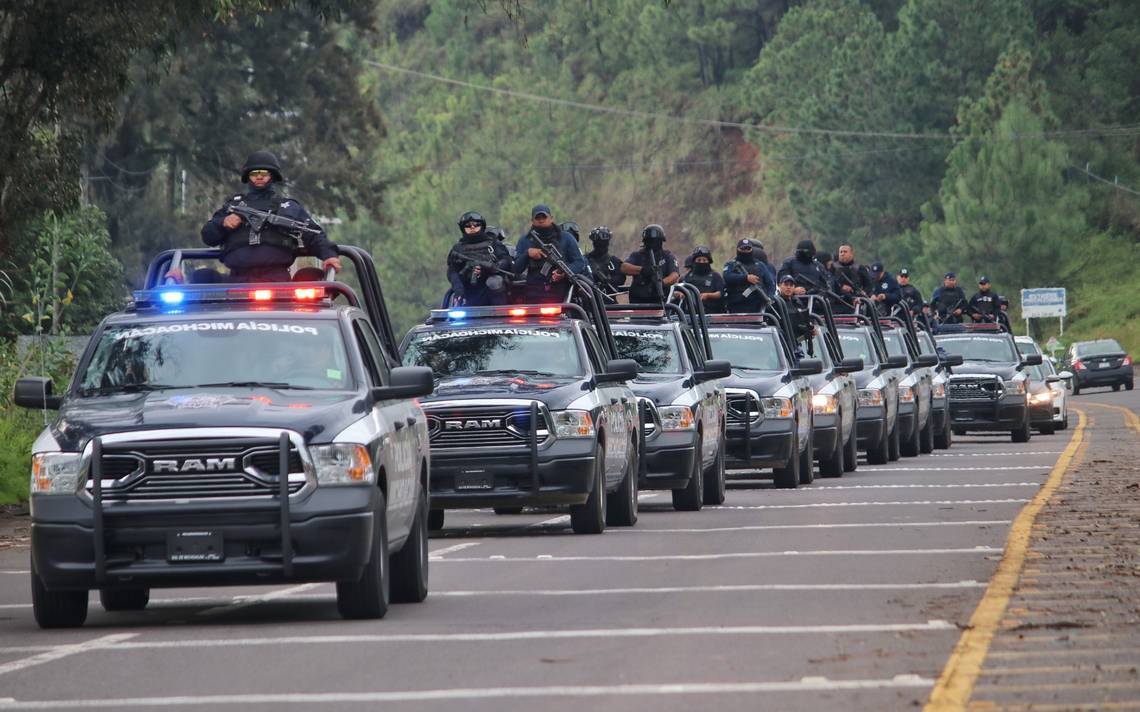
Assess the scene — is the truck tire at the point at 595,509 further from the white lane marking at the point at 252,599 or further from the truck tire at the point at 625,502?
the white lane marking at the point at 252,599

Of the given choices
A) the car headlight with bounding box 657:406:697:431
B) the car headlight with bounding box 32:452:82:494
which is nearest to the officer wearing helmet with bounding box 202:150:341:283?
the car headlight with bounding box 32:452:82:494

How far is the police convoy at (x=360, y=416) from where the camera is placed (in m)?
12.1

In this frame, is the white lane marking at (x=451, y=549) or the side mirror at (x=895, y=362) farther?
the side mirror at (x=895, y=362)

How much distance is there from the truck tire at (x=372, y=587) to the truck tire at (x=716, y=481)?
11149 mm

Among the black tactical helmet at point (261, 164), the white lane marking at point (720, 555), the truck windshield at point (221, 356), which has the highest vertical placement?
the black tactical helmet at point (261, 164)

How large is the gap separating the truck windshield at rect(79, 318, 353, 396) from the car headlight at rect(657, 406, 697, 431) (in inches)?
355

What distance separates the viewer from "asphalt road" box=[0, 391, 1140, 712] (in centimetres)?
959

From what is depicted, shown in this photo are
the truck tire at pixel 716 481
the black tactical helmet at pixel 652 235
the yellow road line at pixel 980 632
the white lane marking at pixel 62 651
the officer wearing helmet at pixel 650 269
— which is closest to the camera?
the yellow road line at pixel 980 632

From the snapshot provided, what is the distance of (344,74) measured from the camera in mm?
58969

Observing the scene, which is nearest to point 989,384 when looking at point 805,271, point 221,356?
point 805,271

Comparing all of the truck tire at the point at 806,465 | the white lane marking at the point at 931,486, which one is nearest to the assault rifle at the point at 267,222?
the white lane marking at the point at 931,486

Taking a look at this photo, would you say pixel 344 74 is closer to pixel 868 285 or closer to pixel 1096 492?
pixel 868 285

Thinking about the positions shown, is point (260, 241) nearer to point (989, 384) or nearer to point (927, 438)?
point (927, 438)

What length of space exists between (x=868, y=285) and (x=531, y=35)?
3685 inches
